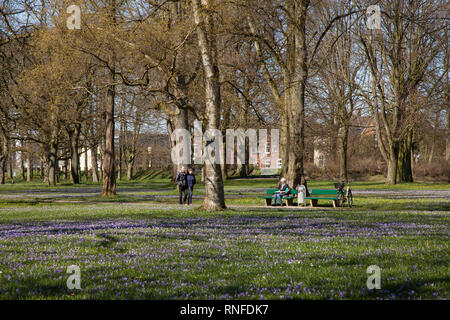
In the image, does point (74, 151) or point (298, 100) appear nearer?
point (298, 100)

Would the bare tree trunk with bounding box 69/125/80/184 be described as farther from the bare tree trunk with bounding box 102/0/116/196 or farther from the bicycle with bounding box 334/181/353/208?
the bicycle with bounding box 334/181/353/208

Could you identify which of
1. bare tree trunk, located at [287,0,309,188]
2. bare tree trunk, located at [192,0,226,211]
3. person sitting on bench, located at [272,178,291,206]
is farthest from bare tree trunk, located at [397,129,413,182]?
bare tree trunk, located at [192,0,226,211]

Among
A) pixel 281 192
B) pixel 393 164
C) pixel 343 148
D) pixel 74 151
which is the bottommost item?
pixel 281 192

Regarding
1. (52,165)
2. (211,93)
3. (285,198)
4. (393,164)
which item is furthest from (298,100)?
(52,165)

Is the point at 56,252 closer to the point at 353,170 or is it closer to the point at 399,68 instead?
the point at 399,68

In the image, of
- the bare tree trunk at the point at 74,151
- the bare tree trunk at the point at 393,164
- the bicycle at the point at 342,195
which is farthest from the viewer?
the bare tree trunk at the point at 74,151

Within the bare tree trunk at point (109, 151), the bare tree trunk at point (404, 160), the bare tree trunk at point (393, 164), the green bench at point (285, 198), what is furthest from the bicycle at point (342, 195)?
the bare tree trunk at point (404, 160)

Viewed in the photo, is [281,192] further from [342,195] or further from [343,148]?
[343,148]

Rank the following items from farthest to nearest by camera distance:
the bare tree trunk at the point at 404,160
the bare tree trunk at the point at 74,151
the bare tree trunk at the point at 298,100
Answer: the bare tree trunk at the point at 74,151 < the bare tree trunk at the point at 404,160 < the bare tree trunk at the point at 298,100

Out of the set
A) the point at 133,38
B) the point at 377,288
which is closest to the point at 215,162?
the point at 133,38

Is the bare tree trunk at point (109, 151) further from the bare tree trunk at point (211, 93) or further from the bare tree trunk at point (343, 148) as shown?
the bare tree trunk at point (343, 148)

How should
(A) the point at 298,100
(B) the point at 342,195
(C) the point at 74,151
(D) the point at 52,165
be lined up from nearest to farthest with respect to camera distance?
(B) the point at 342,195, (A) the point at 298,100, (D) the point at 52,165, (C) the point at 74,151

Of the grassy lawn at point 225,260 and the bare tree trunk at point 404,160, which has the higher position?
the bare tree trunk at point 404,160

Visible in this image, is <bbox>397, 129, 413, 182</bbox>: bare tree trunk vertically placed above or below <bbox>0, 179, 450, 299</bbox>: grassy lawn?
above
